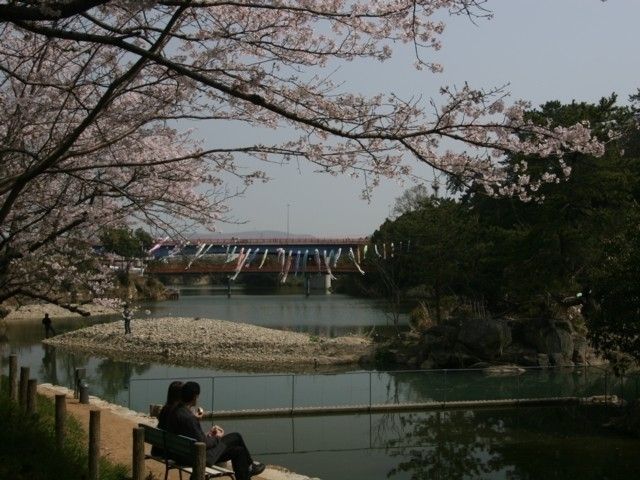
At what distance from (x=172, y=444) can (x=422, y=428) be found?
725 cm

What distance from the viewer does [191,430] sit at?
6.70 meters

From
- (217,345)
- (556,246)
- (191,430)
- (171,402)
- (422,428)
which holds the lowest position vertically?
(217,345)

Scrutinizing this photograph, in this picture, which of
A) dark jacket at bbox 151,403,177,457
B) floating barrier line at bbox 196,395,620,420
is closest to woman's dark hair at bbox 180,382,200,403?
dark jacket at bbox 151,403,177,457

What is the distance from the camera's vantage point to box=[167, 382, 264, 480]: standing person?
6.70 meters

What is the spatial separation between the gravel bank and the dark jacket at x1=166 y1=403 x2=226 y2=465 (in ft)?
58.4

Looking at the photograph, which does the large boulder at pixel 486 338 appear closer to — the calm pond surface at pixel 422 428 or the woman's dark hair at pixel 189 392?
the calm pond surface at pixel 422 428

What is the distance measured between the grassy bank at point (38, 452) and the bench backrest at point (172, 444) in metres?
0.50

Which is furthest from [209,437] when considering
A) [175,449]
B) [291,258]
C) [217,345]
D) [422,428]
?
[291,258]

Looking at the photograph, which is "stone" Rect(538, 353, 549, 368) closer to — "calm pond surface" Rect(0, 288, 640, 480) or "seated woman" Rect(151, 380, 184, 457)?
"calm pond surface" Rect(0, 288, 640, 480)

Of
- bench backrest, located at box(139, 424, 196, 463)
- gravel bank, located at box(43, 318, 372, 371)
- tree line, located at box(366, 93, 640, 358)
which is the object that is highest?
tree line, located at box(366, 93, 640, 358)

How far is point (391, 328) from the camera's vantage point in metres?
36.9

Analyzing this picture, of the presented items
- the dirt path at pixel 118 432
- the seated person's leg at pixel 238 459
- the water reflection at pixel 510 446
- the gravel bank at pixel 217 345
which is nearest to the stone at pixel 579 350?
the gravel bank at pixel 217 345

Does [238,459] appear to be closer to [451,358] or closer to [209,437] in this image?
[209,437]

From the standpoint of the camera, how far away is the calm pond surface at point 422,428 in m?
10.9
